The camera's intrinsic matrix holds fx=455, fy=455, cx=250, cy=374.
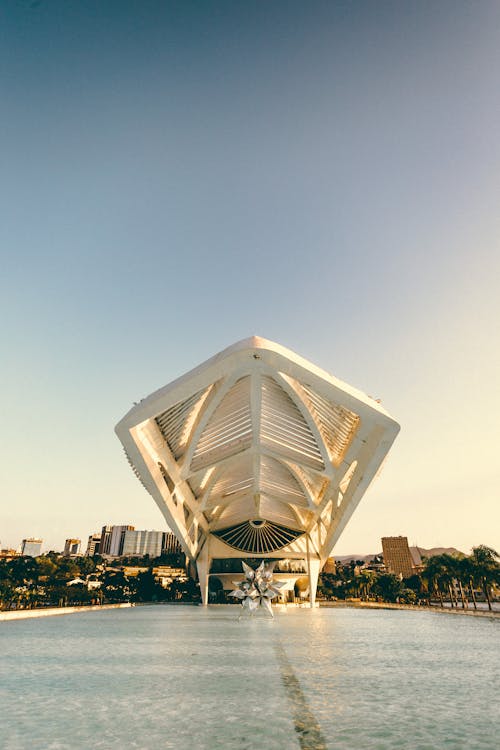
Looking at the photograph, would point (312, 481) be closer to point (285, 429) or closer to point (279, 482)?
point (279, 482)

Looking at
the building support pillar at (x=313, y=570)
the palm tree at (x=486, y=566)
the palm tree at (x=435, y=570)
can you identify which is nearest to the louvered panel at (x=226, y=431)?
the palm tree at (x=486, y=566)

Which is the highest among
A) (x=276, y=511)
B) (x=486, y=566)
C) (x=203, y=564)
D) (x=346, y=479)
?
(x=276, y=511)

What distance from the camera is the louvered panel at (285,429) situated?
80.3 ft

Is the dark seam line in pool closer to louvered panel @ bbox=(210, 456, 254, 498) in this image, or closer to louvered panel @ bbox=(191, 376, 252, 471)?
louvered panel @ bbox=(191, 376, 252, 471)

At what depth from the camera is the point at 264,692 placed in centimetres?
651

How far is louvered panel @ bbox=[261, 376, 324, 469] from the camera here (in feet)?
80.3

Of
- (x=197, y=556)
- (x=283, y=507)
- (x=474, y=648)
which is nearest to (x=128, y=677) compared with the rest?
(x=474, y=648)

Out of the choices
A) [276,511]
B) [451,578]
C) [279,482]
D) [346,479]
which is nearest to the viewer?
[346,479]

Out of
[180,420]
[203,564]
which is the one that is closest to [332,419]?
[180,420]

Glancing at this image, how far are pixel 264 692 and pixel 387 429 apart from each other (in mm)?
15294

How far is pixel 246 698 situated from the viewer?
243 inches

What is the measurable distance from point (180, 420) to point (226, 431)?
5206 millimetres

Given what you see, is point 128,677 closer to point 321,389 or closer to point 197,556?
point 321,389

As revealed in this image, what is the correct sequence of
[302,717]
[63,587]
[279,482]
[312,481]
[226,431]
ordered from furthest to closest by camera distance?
[63,587] → [279,482] → [312,481] → [226,431] → [302,717]
